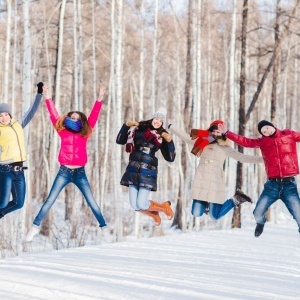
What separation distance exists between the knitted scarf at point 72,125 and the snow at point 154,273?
1661 mm

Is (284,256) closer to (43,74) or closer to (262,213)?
(262,213)

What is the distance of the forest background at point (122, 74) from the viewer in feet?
45.5

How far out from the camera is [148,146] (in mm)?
7711

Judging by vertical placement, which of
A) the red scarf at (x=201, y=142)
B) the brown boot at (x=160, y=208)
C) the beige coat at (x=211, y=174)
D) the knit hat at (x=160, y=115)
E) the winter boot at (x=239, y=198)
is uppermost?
the knit hat at (x=160, y=115)

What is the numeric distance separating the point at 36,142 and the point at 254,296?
2662cm

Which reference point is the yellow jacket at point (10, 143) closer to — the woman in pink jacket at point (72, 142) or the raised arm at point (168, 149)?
the woman in pink jacket at point (72, 142)

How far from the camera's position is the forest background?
546 inches

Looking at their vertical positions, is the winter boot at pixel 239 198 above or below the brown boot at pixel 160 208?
above

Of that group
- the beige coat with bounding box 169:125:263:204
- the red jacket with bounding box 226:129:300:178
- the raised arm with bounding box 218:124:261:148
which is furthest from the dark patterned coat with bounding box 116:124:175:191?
the red jacket with bounding box 226:129:300:178

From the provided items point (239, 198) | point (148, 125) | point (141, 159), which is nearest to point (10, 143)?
point (141, 159)

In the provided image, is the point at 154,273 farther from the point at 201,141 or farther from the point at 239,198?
the point at 201,141

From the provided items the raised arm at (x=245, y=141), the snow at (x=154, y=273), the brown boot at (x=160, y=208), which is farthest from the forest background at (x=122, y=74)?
the raised arm at (x=245, y=141)

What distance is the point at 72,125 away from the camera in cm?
745

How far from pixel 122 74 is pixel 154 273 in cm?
1523
